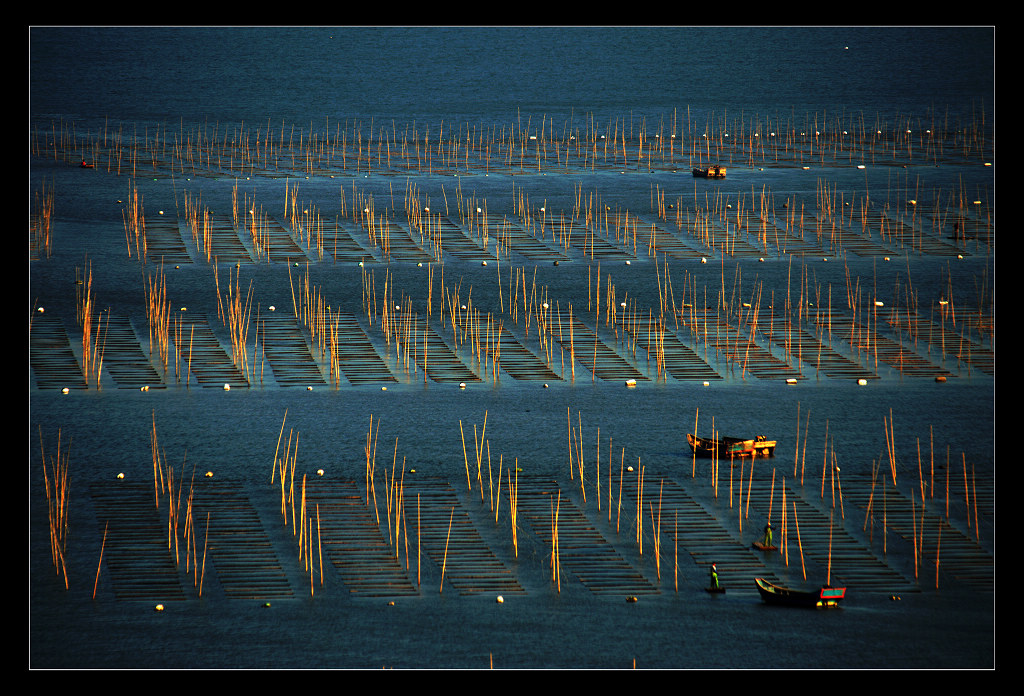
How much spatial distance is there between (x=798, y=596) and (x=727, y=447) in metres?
6.45

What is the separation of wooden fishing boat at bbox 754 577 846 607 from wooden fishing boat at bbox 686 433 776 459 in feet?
20.1

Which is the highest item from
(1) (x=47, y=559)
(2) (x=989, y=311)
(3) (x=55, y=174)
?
(3) (x=55, y=174)

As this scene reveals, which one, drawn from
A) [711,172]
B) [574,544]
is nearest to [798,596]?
[574,544]

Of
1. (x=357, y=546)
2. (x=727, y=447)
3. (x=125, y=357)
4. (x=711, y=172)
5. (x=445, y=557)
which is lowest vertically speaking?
(x=445, y=557)

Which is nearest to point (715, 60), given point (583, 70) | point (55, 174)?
point (583, 70)

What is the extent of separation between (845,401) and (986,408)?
2.71m

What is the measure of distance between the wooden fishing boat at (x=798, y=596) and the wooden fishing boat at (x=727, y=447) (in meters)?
6.13

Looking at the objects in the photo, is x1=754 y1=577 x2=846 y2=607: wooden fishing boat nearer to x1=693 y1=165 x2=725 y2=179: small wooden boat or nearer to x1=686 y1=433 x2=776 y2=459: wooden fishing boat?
x1=686 y1=433 x2=776 y2=459: wooden fishing boat

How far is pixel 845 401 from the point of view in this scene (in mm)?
32250

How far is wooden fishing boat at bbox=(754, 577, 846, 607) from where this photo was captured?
22.3m

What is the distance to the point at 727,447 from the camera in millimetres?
28516

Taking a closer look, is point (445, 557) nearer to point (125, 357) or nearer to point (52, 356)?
point (125, 357)

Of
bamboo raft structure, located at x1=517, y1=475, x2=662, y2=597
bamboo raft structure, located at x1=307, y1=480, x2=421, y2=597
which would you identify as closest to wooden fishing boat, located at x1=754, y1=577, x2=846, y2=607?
bamboo raft structure, located at x1=517, y1=475, x2=662, y2=597

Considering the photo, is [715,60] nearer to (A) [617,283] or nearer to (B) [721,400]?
(A) [617,283]
